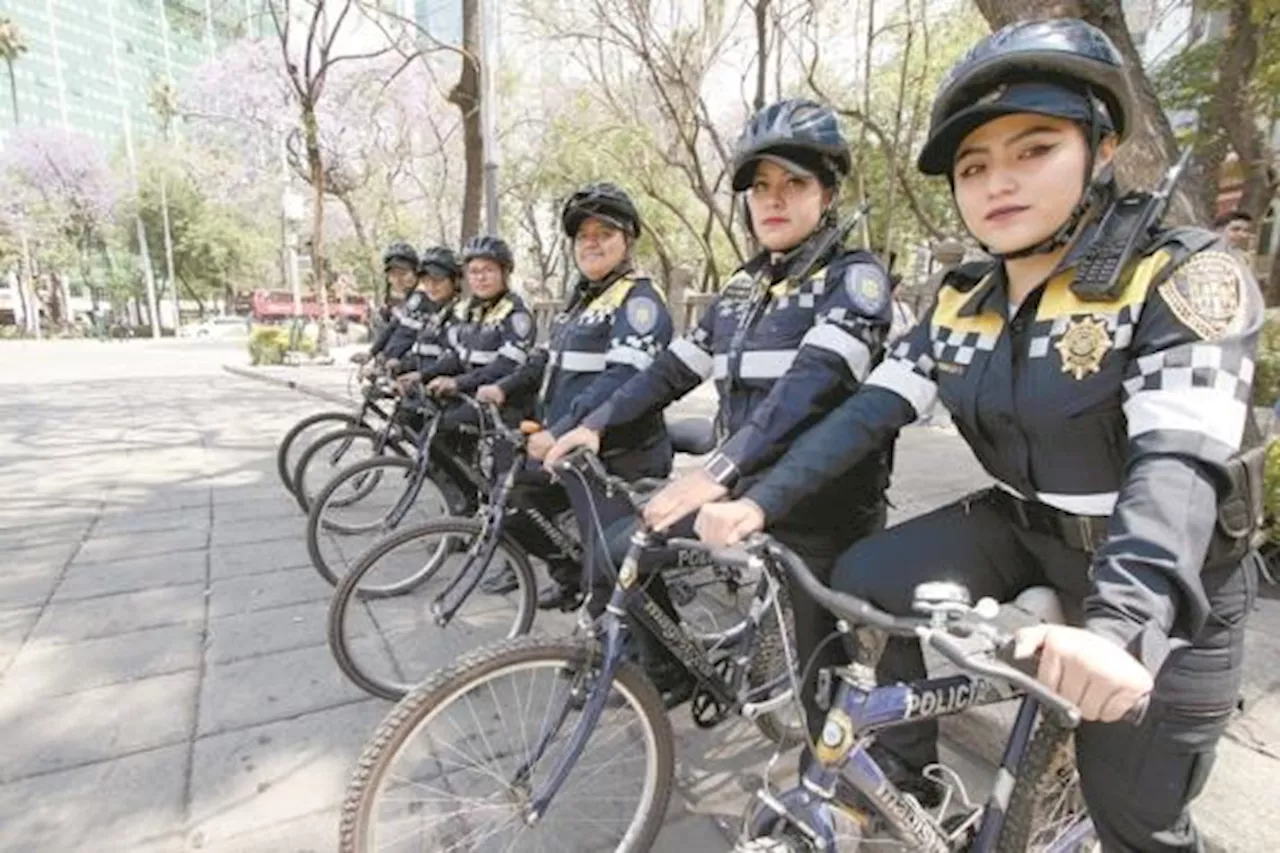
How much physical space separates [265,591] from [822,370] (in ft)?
10.5

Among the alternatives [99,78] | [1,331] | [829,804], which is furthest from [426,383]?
[99,78]

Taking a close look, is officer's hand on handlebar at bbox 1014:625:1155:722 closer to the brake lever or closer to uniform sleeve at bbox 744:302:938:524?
the brake lever

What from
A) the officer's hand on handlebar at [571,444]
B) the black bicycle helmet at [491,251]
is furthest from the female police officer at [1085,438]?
the black bicycle helmet at [491,251]

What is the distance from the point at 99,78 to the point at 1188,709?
5474 cm

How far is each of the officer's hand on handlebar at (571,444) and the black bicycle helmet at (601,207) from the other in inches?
39.5

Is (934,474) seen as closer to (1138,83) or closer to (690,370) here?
(1138,83)

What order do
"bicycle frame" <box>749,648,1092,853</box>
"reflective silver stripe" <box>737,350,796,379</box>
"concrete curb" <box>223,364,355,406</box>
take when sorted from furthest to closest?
1. "concrete curb" <box>223,364,355,406</box>
2. "reflective silver stripe" <box>737,350,796,379</box>
3. "bicycle frame" <box>749,648,1092,853</box>

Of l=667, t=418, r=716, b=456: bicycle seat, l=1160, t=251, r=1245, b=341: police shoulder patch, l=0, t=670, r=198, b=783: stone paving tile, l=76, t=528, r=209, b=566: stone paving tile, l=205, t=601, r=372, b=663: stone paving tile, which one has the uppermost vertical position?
l=1160, t=251, r=1245, b=341: police shoulder patch

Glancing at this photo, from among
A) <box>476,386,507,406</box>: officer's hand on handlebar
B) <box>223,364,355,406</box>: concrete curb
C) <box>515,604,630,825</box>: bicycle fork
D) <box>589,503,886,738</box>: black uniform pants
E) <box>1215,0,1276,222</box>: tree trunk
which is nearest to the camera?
<box>515,604,630,825</box>: bicycle fork

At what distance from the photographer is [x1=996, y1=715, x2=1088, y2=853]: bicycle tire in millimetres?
1437

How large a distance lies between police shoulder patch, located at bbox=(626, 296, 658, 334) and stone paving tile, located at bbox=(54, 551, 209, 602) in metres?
2.82

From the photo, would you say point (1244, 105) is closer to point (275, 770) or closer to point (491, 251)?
point (491, 251)

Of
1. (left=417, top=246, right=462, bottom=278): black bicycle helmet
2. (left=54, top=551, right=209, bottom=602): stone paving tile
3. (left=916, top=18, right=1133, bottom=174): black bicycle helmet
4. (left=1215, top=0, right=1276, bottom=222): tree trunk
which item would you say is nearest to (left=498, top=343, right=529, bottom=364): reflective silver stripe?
(left=417, top=246, right=462, bottom=278): black bicycle helmet

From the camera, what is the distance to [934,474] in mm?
5523
